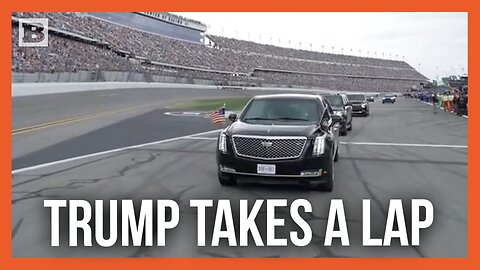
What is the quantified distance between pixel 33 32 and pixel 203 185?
150 feet

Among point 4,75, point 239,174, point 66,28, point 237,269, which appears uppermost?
point 66,28

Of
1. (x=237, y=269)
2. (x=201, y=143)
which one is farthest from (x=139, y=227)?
(x=201, y=143)

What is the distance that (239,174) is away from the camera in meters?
7.32

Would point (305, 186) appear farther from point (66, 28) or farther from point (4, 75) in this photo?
point (66, 28)

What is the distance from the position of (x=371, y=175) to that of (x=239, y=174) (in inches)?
119

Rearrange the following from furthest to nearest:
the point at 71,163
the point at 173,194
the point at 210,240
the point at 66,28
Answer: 1. the point at 66,28
2. the point at 71,163
3. the point at 173,194
4. the point at 210,240

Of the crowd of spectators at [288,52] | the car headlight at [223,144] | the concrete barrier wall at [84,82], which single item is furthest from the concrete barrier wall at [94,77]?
the crowd of spectators at [288,52]

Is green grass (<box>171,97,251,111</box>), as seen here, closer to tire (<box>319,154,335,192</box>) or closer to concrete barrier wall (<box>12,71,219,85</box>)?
concrete barrier wall (<box>12,71,219,85</box>)

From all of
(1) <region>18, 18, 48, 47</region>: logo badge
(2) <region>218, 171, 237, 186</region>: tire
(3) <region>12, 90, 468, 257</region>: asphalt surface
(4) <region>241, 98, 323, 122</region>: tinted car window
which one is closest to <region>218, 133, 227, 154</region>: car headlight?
(2) <region>218, 171, 237, 186</region>: tire

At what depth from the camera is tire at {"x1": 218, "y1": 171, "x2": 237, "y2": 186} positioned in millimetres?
7566

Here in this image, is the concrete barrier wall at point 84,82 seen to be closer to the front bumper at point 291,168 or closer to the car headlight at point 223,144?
the car headlight at point 223,144

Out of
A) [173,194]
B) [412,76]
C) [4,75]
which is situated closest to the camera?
[173,194]

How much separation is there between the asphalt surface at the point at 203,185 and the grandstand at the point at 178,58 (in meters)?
24.1

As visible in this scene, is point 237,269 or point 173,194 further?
point 173,194
